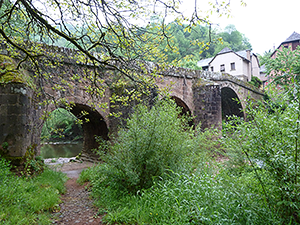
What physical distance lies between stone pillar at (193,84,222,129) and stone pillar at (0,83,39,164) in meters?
9.24

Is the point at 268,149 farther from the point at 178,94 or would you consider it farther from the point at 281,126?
the point at 178,94

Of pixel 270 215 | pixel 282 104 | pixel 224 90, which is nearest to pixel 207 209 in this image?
pixel 270 215

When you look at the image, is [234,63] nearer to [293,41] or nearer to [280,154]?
[293,41]

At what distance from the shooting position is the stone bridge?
5330 mm

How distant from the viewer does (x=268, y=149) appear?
2.22 meters

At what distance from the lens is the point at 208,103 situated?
41.9 feet

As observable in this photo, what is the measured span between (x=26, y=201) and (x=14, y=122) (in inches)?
90.9

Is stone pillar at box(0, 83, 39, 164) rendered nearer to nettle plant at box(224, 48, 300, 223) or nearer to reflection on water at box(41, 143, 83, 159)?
nettle plant at box(224, 48, 300, 223)

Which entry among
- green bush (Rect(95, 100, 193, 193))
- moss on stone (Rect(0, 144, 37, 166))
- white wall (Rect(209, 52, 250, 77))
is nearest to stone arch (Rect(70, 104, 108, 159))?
moss on stone (Rect(0, 144, 37, 166))

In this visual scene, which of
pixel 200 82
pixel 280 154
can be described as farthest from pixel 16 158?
pixel 200 82

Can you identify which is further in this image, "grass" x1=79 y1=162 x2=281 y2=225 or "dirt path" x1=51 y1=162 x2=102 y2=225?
"dirt path" x1=51 y1=162 x2=102 y2=225

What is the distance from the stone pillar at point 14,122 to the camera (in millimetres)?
5293

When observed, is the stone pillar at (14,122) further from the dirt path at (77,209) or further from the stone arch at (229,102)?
the stone arch at (229,102)

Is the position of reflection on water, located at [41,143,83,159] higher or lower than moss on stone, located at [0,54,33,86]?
lower
